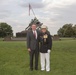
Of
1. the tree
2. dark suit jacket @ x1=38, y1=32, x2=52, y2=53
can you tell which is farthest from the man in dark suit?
the tree

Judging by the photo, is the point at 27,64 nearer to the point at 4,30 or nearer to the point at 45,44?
the point at 45,44

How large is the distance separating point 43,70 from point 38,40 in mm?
1319

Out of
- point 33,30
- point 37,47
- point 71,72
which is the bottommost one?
point 71,72

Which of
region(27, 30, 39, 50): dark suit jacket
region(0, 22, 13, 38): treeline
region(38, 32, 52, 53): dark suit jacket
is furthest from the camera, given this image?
region(0, 22, 13, 38): treeline

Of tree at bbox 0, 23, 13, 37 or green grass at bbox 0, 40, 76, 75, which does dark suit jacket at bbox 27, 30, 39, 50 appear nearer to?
green grass at bbox 0, 40, 76, 75

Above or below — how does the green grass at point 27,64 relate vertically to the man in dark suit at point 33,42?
below

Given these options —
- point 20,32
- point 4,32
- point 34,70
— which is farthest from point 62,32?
point 34,70

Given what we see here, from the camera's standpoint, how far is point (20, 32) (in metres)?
74.9

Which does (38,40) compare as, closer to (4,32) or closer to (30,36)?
(30,36)

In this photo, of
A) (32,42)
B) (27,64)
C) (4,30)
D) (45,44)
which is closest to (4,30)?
(4,30)

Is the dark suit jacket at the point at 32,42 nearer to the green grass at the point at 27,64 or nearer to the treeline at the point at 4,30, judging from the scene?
the green grass at the point at 27,64

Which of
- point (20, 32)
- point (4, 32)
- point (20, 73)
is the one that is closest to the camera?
point (20, 73)

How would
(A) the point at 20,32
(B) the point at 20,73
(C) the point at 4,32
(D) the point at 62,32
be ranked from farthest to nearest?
(D) the point at 62,32 → (C) the point at 4,32 → (A) the point at 20,32 → (B) the point at 20,73

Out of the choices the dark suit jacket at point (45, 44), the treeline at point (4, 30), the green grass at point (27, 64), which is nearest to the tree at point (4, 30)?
the treeline at point (4, 30)
